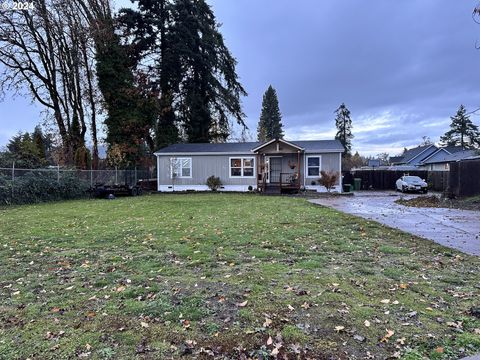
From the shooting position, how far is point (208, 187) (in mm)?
25219

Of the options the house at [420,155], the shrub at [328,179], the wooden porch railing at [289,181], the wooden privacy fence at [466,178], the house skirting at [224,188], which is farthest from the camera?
the house at [420,155]

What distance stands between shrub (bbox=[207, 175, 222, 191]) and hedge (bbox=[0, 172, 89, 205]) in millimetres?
8080

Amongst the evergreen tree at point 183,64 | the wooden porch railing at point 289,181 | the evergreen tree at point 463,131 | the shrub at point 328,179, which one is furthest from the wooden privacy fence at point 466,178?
the evergreen tree at point 463,131

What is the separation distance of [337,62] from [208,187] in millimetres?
11927

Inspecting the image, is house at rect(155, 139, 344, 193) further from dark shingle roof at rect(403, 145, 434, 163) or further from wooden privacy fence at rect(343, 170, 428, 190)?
dark shingle roof at rect(403, 145, 434, 163)

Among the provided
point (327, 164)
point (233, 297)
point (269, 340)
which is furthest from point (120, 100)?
point (269, 340)

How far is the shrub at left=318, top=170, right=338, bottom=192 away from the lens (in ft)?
75.2

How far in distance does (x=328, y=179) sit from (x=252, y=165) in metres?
5.41

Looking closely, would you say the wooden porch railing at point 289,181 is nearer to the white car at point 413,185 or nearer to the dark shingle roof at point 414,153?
the white car at point 413,185

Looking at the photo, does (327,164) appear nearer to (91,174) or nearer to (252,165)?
(252,165)

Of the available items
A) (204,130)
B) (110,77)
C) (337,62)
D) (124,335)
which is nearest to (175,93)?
(204,130)

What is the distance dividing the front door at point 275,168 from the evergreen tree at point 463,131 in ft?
143

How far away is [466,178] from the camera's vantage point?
54.3 feet

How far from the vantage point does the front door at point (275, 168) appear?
25.1m
